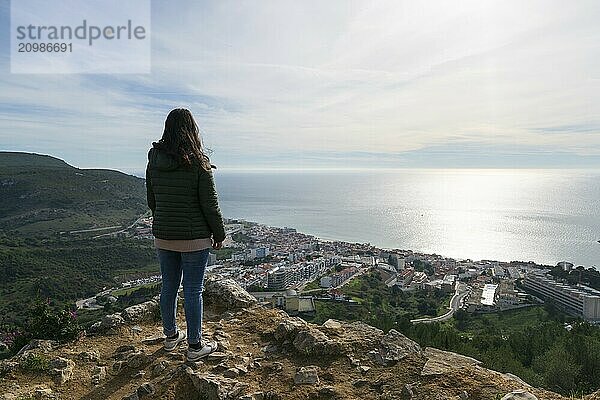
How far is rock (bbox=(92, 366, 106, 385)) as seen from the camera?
3.98 m

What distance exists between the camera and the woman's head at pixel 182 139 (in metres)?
3.54

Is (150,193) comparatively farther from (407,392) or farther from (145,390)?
(407,392)

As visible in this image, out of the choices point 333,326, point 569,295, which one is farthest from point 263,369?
point 569,295

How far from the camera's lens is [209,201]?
3609 mm

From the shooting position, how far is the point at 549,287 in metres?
29.2

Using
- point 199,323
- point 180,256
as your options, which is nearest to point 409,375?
point 199,323

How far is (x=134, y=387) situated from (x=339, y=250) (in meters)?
45.2

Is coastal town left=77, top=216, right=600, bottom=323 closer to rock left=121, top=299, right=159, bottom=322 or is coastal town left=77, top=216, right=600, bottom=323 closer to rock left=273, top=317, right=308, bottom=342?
rock left=121, top=299, right=159, bottom=322

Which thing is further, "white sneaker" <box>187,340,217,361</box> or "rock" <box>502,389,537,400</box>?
"white sneaker" <box>187,340,217,361</box>

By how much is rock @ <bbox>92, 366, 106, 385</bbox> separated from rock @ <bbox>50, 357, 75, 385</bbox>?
0.21 m

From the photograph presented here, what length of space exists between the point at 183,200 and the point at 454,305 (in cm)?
2720

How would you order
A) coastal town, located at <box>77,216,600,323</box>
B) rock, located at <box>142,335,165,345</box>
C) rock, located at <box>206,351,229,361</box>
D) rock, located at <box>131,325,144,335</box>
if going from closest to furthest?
rock, located at <box>206,351,229,361</box>
rock, located at <box>142,335,165,345</box>
rock, located at <box>131,325,144,335</box>
coastal town, located at <box>77,216,600,323</box>

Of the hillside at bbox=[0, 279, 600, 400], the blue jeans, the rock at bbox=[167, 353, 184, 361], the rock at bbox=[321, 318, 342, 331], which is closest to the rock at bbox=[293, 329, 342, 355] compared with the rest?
the hillside at bbox=[0, 279, 600, 400]

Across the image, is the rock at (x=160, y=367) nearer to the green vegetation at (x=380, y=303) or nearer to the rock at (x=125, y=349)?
the rock at (x=125, y=349)
